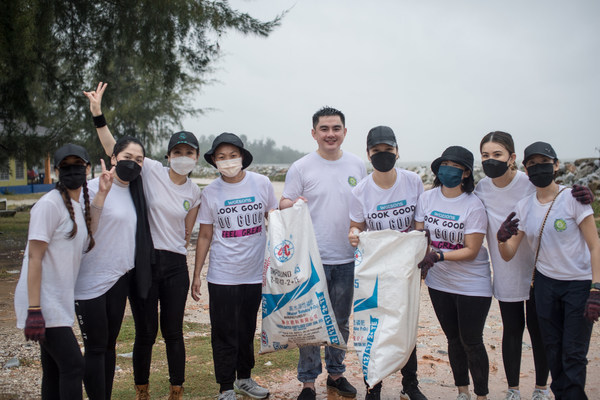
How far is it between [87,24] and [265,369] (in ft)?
28.1

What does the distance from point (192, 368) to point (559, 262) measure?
3060mm

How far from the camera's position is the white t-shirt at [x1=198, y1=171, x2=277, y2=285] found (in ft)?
12.1

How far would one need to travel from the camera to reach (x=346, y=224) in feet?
12.7

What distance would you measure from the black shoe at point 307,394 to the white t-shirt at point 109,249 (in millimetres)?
1513

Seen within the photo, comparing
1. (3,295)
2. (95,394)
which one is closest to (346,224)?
→ (95,394)

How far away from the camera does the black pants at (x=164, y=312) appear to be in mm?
3504

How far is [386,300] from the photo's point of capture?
335 centimetres

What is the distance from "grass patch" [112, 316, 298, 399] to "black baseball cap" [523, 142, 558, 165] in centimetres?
254

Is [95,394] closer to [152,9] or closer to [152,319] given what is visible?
[152,319]

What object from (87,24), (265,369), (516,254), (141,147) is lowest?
(265,369)

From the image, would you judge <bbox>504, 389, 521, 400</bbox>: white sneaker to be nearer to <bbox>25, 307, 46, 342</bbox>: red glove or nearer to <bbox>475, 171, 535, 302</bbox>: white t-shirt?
<bbox>475, 171, 535, 302</bbox>: white t-shirt

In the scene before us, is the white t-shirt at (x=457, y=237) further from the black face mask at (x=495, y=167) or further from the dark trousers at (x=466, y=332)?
the black face mask at (x=495, y=167)

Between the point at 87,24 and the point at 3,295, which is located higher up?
the point at 87,24

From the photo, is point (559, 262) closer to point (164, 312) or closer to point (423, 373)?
point (423, 373)
